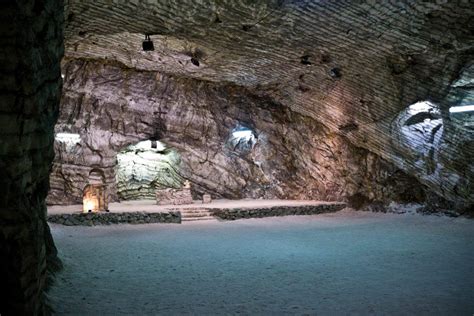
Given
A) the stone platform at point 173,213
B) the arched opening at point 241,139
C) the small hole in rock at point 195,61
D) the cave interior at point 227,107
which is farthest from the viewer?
the arched opening at point 241,139

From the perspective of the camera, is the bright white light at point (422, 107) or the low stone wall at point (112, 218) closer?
the low stone wall at point (112, 218)

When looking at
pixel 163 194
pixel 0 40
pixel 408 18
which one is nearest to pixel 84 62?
pixel 163 194

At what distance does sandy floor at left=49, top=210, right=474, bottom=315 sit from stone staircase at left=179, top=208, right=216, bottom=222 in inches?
97.3

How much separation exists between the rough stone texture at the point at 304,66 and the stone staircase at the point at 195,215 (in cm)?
465

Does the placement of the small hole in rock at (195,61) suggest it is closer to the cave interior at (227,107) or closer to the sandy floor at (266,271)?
the cave interior at (227,107)

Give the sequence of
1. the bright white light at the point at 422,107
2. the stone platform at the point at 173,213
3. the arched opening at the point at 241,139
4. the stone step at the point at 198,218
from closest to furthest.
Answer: the stone platform at the point at 173,213 < the bright white light at the point at 422,107 < the stone step at the point at 198,218 < the arched opening at the point at 241,139

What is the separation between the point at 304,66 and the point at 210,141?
6.74 meters

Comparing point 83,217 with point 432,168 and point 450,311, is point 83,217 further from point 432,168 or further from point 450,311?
point 432,168

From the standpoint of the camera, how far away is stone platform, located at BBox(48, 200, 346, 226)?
1223cm

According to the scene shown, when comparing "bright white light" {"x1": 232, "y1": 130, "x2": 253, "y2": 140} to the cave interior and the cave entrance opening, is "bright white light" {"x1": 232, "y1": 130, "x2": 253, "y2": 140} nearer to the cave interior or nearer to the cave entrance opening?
the cave interior

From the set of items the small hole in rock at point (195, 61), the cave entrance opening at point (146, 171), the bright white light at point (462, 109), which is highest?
the small hole in rock at point (195, 61)

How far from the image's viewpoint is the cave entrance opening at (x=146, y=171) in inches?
757

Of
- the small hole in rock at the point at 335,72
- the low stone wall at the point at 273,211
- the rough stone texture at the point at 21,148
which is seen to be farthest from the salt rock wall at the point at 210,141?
the rough stone texture at the point at 21,148

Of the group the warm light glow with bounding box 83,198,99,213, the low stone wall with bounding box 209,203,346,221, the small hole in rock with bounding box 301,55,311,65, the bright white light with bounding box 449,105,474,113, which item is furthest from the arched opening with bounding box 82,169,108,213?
the bright white light with bounding box 449,105,474,113
